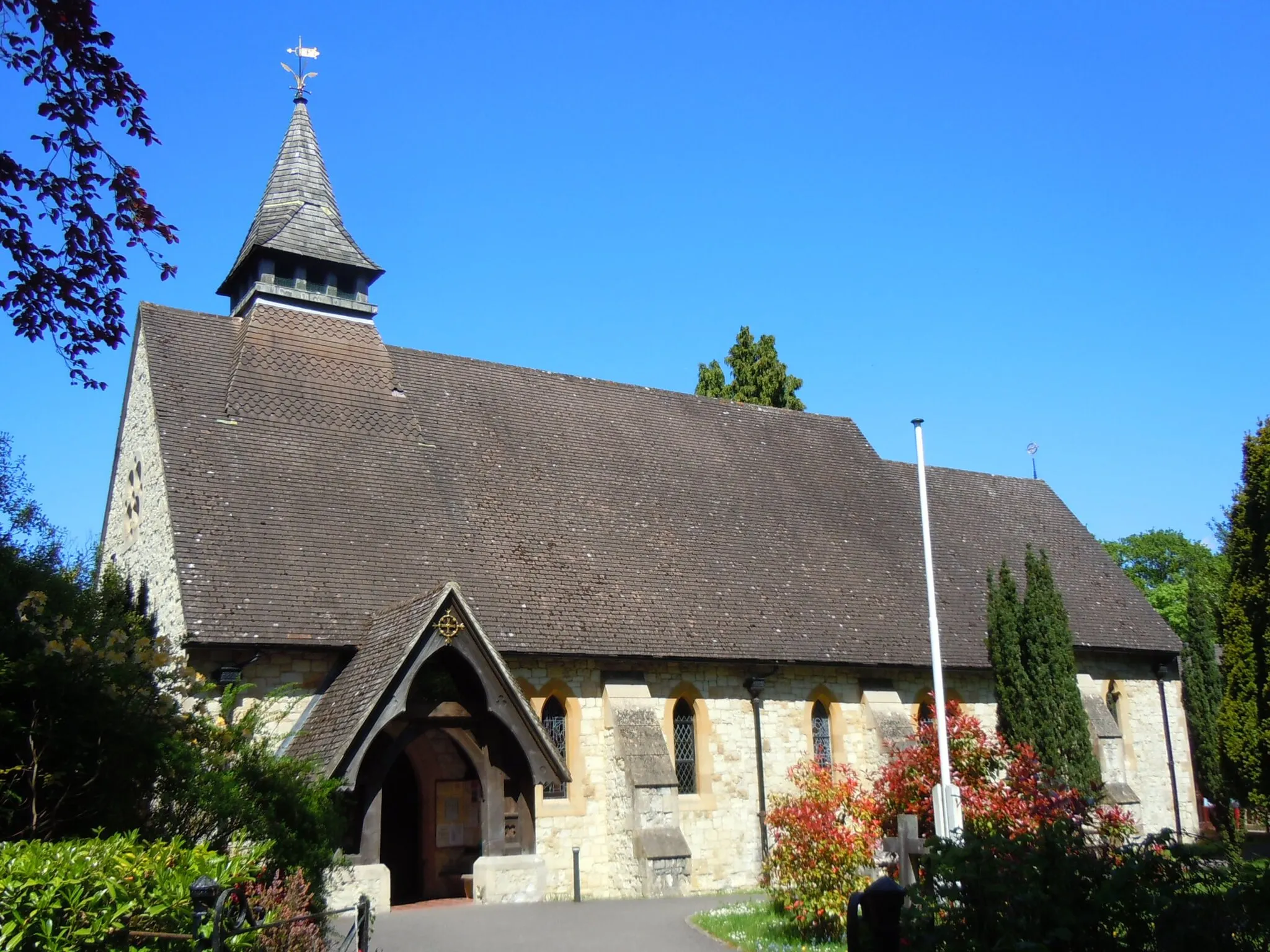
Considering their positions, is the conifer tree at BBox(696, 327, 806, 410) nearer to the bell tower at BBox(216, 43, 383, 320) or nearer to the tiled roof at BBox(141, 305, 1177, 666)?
the tiled roof at BBox(141, 305, 1177, 666)

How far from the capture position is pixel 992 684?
23.5m

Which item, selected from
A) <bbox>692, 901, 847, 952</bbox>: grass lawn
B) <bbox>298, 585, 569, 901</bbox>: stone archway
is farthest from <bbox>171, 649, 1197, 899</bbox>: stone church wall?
<bbox>692, 901, 847, 952</bbox>: grass lawn

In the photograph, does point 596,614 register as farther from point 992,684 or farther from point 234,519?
point 992,684

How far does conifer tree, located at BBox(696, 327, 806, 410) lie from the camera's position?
37.8m

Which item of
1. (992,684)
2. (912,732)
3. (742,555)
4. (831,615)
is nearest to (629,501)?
(742,555)

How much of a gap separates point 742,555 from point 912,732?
184 inches

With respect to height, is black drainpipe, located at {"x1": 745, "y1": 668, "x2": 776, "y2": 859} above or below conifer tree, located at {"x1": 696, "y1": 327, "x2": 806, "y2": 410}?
below

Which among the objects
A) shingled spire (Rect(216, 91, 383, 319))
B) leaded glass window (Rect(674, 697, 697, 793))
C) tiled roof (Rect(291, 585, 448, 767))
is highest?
shingled spire (Rect(216, 91, 383, 319))

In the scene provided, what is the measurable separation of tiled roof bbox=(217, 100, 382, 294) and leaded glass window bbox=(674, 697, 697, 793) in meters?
10.7

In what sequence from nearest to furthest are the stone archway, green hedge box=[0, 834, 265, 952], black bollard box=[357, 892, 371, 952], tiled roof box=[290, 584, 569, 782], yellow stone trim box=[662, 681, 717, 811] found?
1. green hedge box=[0, 834, 265, 952]
2. black bollard box=[357, 892, 371, 952]
3. tiled roof box=[290, 584, 569, 782]
4. the stone archway
5. yellow stone trim box=[662, 681, 717, 811]

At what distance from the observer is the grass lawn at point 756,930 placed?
12.4 meters

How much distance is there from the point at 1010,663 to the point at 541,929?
12239mm

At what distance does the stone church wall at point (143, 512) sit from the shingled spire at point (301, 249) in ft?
8.72

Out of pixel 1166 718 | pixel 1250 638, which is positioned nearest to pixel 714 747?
pixel 1250 638
